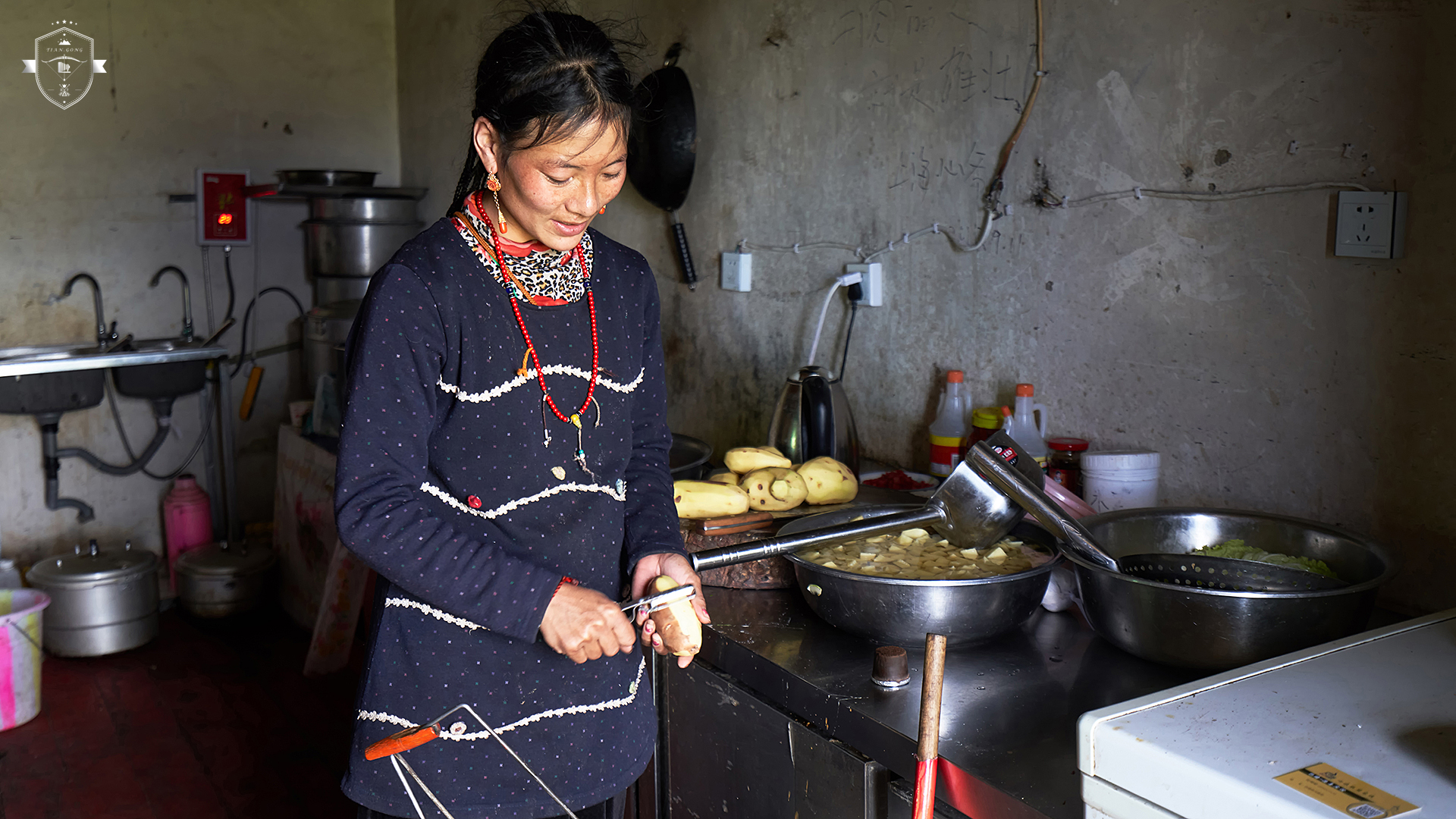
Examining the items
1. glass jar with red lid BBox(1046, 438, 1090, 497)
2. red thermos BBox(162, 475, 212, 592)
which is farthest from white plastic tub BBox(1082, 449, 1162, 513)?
red thermos BBox(162, 475, 212, 592)

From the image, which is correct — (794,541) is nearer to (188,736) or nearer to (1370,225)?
(1370,225)

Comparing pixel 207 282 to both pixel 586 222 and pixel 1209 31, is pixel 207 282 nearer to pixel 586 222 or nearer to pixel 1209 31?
pixel 586 222

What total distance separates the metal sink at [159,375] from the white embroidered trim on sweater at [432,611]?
3011 mm

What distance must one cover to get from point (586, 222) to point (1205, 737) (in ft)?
2.63

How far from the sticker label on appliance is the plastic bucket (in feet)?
10.5

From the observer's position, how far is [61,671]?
3.38 metres

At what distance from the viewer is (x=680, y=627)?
3.65ft

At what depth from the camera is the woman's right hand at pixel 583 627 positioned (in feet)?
3.55

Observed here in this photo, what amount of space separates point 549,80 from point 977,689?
853 millimetres

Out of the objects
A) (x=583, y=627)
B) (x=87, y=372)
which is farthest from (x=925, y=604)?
(x=87, y=372)

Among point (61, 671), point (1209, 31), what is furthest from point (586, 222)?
point (61, 671)

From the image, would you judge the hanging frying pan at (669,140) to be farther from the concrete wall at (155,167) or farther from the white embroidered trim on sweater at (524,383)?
the concrete wall at (155,167)

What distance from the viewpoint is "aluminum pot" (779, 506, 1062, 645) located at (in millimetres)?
1301

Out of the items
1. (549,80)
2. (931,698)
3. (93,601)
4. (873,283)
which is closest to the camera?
(931,698)
